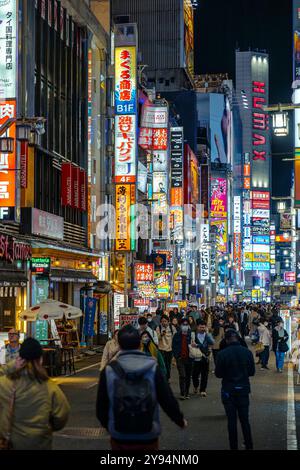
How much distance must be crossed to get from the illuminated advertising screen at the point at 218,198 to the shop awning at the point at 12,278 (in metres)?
111

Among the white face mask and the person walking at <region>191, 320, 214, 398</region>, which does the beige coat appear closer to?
the white face mask

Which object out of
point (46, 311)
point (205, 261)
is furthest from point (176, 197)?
point (46, 311)

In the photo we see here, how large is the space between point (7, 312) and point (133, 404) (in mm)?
23872

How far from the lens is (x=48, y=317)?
81.4 feet

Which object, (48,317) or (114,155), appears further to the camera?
(114,155)

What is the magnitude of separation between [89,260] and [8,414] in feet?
112

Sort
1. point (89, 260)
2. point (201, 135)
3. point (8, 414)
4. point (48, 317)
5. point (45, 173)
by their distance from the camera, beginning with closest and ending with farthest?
point (8, 414) → point (48, 317) → point (45, 173) → point (89, 260) → point (201, 135)

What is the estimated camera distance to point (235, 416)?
38.5 feet

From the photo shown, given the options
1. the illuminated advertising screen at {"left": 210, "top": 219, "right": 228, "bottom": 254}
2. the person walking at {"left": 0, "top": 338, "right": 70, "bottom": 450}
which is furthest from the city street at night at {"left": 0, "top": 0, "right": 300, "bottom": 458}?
the illuminated advertising screen at {"left": 210, "top": 219, "right": 228, "bottom": 254}

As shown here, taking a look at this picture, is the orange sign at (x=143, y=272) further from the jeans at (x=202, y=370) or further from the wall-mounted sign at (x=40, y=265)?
the jeans at (x=202, y=370)

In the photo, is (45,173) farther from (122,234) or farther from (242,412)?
(242,412)

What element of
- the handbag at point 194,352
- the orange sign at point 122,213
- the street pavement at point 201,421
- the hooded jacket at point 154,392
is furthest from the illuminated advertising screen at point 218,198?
the hooded jacket at point 154,392

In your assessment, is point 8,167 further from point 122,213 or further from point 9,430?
point 122,213

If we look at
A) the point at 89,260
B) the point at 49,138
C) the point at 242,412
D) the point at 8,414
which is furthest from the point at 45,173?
the point at 8,414
